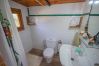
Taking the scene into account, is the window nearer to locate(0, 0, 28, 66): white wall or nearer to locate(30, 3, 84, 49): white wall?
locate(30, 3, 84, 49): white wall

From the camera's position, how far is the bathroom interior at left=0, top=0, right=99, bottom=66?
56.4 inches

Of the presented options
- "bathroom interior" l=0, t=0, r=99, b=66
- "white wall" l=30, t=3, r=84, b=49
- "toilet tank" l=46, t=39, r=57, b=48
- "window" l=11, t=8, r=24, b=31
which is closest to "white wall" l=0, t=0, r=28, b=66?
"bathroom interior" l=0, t=0, r=99, b=66

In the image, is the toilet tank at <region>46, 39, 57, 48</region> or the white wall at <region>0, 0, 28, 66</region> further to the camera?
the toilet tank at <region>46, 39, 57, 48</region>

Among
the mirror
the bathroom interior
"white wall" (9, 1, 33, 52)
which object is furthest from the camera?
"white wall" (9, 1, 33, 52)

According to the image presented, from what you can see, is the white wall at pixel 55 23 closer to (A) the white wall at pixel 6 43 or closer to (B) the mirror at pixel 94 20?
(B) the mirror at pixel 94 20

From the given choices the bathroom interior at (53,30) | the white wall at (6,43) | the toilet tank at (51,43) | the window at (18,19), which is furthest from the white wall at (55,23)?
the white wall at (6,43)

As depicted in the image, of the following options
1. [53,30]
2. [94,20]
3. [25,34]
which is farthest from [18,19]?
[94,20]

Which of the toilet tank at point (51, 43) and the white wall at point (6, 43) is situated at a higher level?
the white wall at point (6, 43)

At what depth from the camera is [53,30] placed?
2625 millimetres

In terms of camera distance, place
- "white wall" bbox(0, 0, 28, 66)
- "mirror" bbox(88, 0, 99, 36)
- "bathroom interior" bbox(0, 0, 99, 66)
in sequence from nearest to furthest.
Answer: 1. "white wall" bbox(0, 0, 28, 66)
2. "bathroom interior" bbox(0, 0, 99, 66)
3. "mirror" bbox(88, 0, 99, 36)

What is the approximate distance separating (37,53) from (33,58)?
12.2 inches

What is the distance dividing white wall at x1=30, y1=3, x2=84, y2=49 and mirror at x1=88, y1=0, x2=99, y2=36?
54 cm

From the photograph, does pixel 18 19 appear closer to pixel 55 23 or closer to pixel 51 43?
pixel 55 23

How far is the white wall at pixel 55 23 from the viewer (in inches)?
90.6
